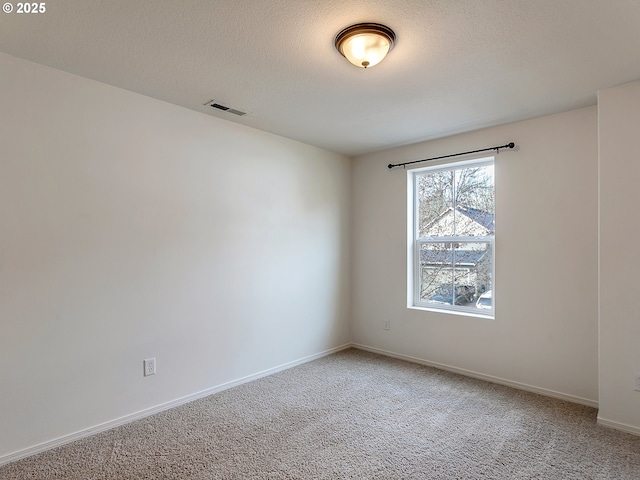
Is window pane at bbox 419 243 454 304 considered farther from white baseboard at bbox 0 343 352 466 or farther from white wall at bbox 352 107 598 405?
white baseboard at bbox 0 343 352 466

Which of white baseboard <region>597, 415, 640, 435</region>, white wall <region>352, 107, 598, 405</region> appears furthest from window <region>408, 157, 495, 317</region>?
white baseboard <region>597, 415, 640, 435</region>

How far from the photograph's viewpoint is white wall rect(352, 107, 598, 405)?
297 centimetres

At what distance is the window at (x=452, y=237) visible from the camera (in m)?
3.64

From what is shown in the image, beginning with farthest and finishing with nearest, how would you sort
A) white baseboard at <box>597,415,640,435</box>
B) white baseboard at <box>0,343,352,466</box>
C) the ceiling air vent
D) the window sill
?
the window sill → the ceiling air vent → white baseboard at <box>597,415,640,435</box> → white baseboard at <box>0,343,352,466</box>

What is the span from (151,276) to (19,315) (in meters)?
0.81

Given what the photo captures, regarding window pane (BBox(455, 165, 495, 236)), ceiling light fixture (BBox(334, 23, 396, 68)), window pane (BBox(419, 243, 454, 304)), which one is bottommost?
window pane (BBox(419, 243, 454, 304))

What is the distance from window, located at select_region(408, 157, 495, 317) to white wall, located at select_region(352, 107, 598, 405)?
150mm

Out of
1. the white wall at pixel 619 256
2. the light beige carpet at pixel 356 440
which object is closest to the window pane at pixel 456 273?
the light beige carpet at pixel 356 440

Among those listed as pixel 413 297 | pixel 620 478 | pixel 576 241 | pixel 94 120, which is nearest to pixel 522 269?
pixel 576 241

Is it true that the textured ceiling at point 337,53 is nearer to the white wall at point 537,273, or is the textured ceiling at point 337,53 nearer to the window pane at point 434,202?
the white wall at point 537,273

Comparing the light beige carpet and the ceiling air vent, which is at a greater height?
the ceiling air vent

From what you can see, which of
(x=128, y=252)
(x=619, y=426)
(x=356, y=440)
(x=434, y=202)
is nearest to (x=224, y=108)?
(x=128, y=252)

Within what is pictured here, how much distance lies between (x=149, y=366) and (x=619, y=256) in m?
3.54

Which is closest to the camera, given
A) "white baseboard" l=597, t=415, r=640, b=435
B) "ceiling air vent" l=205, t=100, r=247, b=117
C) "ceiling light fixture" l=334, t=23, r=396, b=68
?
"ceiling light fixture" l=334, t=23, r=396, b=68
